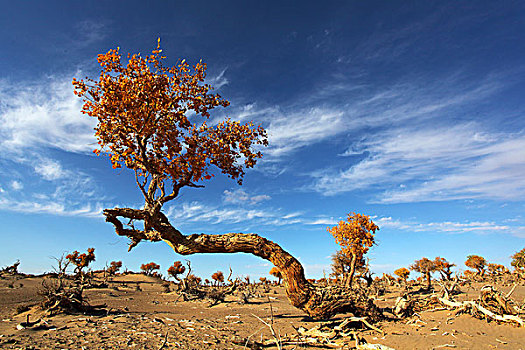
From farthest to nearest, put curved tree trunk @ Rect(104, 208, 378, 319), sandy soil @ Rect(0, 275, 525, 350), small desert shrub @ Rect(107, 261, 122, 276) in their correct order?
small desert shrub @ Rect(107, 261, 122, 276)
curved tree trunk @ Rect(104, 208, 378, 319)
sandy soil @ Rect(0, 275, 525, 350)

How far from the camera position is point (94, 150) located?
38.0 ft

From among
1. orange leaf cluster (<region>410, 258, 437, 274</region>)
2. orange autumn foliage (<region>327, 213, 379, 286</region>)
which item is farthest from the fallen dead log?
orange leaf cluster (<region>410, 258, 437, 274</region>)

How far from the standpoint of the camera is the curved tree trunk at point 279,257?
424 inches

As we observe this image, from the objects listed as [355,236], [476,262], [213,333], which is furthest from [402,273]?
[213,333]

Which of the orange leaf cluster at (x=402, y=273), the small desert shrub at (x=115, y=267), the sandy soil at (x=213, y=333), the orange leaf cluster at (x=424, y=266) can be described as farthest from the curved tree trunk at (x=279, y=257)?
the orange leaf cluster at (x=402, y=273)

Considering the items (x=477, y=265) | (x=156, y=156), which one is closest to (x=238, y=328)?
(x=156, y=156)

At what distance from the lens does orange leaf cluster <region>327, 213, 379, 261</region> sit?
27.8 m

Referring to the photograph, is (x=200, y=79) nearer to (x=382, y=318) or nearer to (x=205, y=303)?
(x=382, y=318)

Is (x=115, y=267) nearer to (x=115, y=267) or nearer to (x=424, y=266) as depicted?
(x=115, y=267)

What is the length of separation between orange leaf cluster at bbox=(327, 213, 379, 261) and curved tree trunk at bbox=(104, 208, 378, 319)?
1712cm

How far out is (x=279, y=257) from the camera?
35.8 feet

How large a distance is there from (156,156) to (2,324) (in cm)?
830

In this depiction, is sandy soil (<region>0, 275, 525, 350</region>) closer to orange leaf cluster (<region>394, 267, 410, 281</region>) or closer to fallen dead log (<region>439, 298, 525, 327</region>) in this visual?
fallen dead log (<region>439, 298, 525, 327</region>)

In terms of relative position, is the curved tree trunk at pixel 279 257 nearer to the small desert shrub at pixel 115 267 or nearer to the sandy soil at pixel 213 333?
the sandy soil at pixel 213 333
